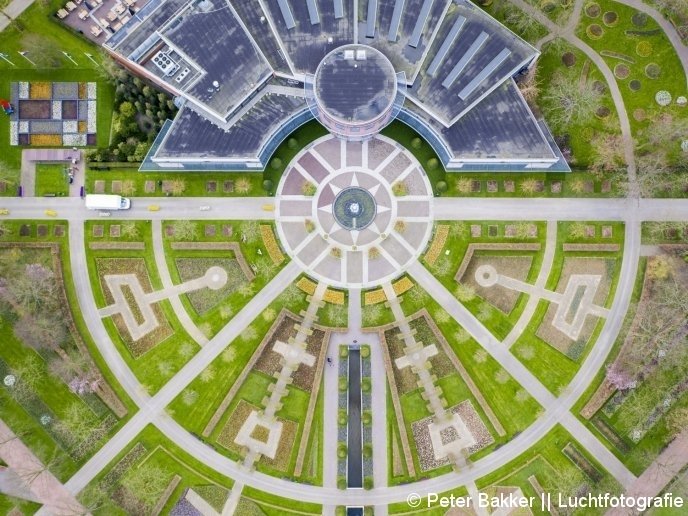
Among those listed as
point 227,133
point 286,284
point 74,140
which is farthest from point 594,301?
point 74,140

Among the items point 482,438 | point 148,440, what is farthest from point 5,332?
point 482,438

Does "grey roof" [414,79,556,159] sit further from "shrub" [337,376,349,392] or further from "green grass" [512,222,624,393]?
"shrub" [337,376,349,392]

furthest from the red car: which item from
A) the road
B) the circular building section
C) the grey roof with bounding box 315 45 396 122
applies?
the grey roof with bounding box 315 45 396 122

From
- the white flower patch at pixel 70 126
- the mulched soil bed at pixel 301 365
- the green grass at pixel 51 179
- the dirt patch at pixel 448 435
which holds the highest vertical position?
the white flower patch at pixel 70 126

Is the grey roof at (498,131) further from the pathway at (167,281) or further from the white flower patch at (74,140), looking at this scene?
the white flower patch at (74,140)

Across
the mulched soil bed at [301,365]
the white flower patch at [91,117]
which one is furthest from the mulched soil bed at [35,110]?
the mulched soil bed at [301,365]

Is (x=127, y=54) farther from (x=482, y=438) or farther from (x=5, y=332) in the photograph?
(x=482, y=438)

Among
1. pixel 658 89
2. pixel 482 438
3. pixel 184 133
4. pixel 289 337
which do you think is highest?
pixel 658 89

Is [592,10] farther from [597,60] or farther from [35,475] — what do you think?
[35,475]
